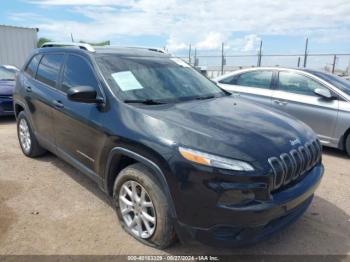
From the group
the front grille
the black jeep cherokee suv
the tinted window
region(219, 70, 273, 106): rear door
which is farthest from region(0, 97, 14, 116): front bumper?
the front grille

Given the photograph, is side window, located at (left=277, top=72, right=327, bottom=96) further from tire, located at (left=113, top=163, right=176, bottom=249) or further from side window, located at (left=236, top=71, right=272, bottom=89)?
tire, located at (left=113, top=163, right=176, bottom=249)

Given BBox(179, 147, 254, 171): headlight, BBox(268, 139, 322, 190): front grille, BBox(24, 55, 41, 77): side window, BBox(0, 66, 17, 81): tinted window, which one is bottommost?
BBox(0, 66, 17, 81): tinted window

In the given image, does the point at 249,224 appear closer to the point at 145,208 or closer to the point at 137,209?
the point at 145,208

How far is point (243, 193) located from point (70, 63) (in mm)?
2636

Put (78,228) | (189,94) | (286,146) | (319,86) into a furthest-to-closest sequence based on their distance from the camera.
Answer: (319,86) → (189,94) → (78,228) → (286,146)

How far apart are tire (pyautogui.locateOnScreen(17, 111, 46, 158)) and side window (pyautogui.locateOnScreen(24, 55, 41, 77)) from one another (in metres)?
0.66

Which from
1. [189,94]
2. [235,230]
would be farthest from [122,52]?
[235,230]

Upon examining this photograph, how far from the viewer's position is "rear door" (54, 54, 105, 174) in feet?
10.6

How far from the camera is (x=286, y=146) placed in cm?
265

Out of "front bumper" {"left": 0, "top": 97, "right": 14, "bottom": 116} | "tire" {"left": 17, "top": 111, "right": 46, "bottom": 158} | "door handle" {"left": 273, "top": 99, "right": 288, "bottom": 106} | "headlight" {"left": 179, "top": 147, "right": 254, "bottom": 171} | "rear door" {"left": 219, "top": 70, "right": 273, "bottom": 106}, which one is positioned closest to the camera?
"headlight" {"left": 179, "top": 147, "right": 254, "bottom": 171}

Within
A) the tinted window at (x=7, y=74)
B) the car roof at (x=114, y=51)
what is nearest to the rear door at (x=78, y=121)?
the car roof at (x=114, y=51)

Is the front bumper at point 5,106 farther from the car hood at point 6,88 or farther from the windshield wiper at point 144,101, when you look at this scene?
the windshield wiper at point 144,101

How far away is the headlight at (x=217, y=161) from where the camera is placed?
7.64 ft

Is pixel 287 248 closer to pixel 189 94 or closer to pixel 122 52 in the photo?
pixel 189 94
